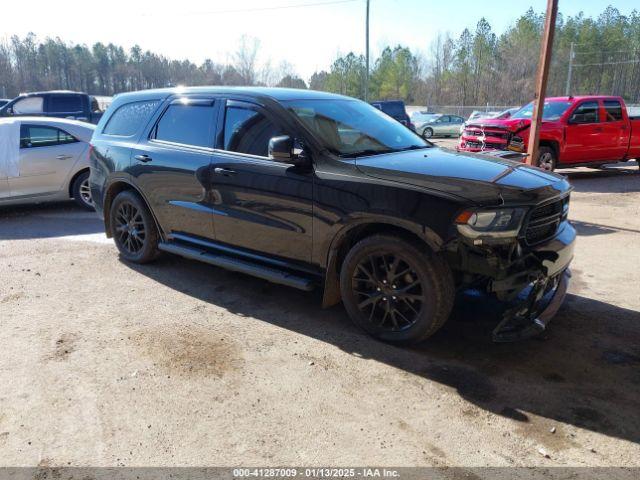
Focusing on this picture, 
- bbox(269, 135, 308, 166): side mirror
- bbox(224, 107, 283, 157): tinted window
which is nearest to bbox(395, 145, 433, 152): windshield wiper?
bbox(269, 135, 308, 166): side mirror

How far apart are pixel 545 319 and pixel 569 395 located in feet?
1.86

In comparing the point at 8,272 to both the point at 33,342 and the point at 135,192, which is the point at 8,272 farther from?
the point at 33,342

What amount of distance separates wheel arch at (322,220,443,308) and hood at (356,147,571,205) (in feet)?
1.00

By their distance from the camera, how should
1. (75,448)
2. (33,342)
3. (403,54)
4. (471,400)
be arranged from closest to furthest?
(75,448), (471,400), (33,342), (403,54)

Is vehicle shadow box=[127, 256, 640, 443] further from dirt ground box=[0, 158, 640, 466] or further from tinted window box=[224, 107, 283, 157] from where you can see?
tinted window box=[224, 107, 283, 157]

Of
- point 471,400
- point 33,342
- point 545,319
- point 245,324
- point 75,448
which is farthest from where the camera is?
point 245,324

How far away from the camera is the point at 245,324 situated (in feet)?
14.0

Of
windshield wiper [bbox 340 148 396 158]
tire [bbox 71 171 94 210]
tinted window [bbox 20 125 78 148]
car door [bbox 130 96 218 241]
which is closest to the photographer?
windshield wiper [bbox 340 148 396 158]

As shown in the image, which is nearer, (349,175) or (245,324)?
(349,175)

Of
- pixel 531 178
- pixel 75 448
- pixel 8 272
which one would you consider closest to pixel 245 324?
pixel 75 448

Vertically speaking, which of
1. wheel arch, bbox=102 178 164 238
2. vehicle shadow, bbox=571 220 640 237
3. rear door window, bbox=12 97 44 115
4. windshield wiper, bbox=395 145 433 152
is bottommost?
vehicle shadow, bbox=571 220 640 237

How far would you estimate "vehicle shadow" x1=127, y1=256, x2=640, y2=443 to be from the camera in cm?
308

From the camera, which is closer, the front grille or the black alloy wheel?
the front grille

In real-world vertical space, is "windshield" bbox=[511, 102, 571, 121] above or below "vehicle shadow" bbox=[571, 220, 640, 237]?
above
